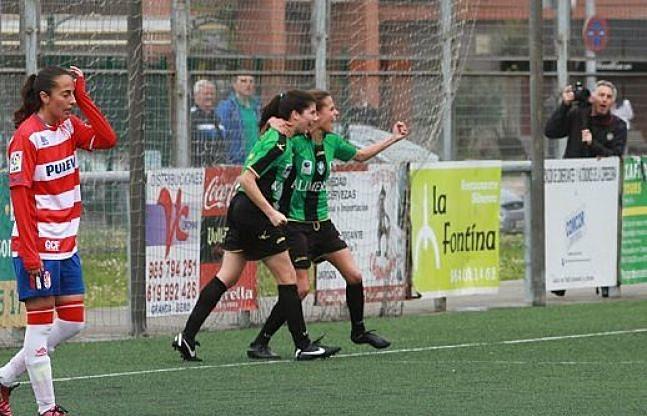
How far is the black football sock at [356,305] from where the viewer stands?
12.8 metres

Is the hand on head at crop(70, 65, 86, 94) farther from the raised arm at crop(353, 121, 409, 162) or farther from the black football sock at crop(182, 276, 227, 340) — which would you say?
the raised arm at crop(353, 121, 409, 162)

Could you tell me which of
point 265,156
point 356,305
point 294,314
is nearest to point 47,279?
point 265,156

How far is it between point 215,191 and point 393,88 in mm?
2638

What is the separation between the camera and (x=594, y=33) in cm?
1978

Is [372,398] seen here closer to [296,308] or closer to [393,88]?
[296,308]

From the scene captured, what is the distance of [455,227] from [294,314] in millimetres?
4562

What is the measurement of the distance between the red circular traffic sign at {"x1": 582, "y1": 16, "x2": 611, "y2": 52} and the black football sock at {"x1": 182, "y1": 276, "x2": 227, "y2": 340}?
8.50m

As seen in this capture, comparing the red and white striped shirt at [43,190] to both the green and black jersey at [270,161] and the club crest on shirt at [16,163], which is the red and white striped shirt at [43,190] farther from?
the green and black jersey at [270,161]

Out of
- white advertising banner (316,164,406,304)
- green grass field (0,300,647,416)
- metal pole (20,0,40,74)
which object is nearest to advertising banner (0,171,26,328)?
green grass field (0,300,647,416)

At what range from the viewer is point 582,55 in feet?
64.8

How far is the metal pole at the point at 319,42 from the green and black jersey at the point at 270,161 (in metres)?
3.71

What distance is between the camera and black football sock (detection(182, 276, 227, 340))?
12.2m

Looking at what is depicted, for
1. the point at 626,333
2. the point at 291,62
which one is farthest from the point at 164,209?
the point at 626,333

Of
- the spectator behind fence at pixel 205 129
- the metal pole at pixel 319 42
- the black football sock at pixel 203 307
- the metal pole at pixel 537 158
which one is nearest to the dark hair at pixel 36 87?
the black football sock at pixel 203 307
